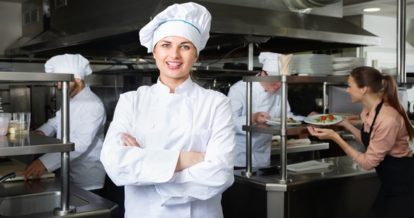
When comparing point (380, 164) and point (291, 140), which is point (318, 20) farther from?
point (380, 164)

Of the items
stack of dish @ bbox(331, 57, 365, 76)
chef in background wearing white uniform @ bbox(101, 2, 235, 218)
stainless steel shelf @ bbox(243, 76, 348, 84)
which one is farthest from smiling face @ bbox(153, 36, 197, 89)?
stack of dish @ bbox(331, 57, 365, 76)

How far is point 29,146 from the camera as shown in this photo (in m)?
1.61

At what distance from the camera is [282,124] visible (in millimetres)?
2232

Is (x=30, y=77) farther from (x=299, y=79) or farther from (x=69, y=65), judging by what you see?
(x=299, y=79)

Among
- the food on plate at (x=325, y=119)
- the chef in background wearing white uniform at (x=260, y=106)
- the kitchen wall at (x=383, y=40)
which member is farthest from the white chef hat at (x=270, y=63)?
the kitchen wall at (x=383, y=40)

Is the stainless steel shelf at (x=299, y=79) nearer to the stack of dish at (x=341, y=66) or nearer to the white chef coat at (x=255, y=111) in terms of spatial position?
the white chef coat at (x=255, y=111)

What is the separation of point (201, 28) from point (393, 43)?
5475 millimetres

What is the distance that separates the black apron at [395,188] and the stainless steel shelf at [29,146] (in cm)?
153

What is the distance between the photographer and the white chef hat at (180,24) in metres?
1.51

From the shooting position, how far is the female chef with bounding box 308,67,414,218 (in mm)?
2307

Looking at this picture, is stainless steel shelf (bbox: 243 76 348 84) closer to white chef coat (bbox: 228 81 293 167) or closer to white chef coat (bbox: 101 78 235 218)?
white chef coat (bbox: 228 81 293 167)

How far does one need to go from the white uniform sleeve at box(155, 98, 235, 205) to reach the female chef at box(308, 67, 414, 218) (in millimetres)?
926

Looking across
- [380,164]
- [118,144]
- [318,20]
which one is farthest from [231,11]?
[118,144]

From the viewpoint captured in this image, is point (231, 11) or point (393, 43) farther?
point (393, 43)
